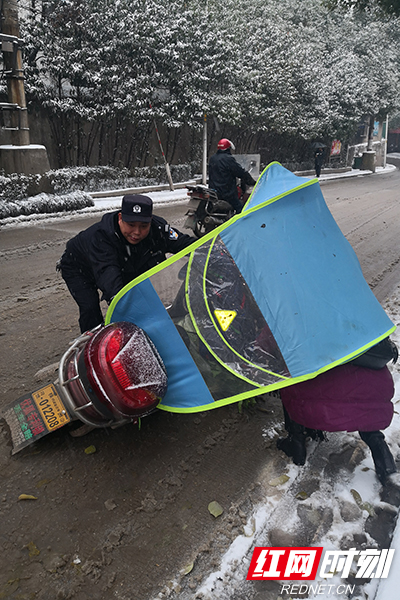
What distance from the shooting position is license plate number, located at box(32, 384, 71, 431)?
2.96 meters

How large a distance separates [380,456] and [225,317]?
1320 mm

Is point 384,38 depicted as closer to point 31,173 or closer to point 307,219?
point 31,173

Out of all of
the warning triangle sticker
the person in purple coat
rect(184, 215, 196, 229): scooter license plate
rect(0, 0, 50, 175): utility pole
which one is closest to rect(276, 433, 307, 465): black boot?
the person in purple coat

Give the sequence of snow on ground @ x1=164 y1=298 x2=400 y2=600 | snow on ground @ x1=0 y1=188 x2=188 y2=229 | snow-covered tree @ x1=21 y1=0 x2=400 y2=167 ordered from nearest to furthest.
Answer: snow on ground @ x1=164 y1=298 x2=400 y2=600
snow on ground @ x1=0 y1=188 x2=188 y2=229
snow-covered tree @ x1=21 y1=0 x2=400 y2=167

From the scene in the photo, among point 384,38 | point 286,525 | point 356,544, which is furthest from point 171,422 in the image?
point 384,38

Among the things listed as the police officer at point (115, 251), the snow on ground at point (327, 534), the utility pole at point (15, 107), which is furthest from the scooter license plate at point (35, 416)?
the utility pole at point (15, 107)

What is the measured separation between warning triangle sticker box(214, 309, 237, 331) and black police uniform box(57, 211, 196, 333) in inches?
28.7

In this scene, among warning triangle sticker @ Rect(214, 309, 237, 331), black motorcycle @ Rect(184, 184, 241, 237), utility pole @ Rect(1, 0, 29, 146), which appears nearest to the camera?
→ warning triangle sticker @ Rect(214, 309, 237, 331)

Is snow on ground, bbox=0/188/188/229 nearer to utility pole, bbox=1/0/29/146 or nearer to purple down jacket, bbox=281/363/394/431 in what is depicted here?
utility pole, bbox=1/0/29/146

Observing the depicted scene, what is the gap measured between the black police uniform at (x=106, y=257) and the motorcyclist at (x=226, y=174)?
4.46 m

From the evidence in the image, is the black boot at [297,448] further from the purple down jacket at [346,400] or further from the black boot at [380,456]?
the black boot at [380,456]

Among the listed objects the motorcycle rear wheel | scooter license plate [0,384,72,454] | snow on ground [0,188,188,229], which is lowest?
scooter license plate [0,384,72,454]

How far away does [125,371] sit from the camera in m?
2.49

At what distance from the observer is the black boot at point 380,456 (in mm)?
2738
